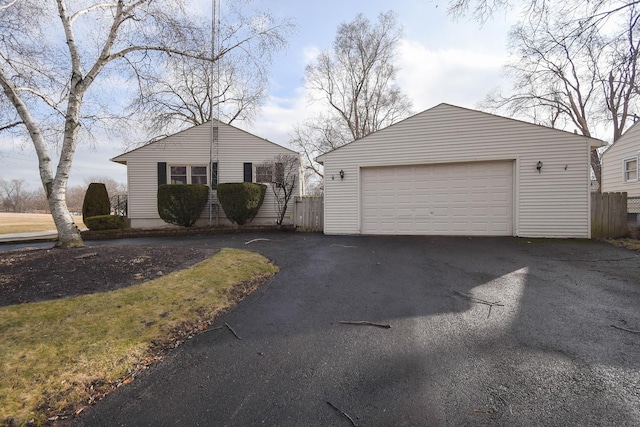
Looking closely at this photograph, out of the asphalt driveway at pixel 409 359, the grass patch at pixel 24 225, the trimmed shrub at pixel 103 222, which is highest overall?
the trimmed shrub at pixel 103 222

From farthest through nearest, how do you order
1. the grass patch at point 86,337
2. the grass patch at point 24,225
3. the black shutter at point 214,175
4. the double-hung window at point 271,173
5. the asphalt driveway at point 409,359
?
the grass patch at point 24,225
the black shutter at point 214,175
the double-hung window at point 271,173
the grass patch at point 86,337
the asphalt driveway at point 409,359

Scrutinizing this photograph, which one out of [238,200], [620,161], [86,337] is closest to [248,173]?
[238,200]

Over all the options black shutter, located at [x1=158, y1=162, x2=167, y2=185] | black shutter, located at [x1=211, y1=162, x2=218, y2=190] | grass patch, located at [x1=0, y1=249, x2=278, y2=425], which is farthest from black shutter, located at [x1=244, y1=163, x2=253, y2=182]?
grass patch, located at [x1=0, y1=249, x2=278, y2=425]

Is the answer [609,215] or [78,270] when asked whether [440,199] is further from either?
[78,270]

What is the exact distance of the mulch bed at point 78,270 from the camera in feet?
11.8

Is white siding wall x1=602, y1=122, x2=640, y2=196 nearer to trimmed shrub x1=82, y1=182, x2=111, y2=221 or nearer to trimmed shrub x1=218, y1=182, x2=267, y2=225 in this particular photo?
trimmed shrub x1=218, y1=182, x2=267, y2=225

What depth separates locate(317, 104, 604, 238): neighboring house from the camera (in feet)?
27.4

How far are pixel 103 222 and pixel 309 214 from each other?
26.8 feet

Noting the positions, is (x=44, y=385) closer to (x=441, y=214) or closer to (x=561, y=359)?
(x=561, y=359)

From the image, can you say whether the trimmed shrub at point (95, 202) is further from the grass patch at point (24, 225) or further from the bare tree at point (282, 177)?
the bare tree at point (282, 177)

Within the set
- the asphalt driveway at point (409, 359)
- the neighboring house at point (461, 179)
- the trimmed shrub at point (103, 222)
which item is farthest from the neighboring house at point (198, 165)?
the asphalt driveway at point (409, 359)

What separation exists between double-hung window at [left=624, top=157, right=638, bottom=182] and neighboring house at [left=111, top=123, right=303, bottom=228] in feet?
42.8

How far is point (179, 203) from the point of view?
1205cm

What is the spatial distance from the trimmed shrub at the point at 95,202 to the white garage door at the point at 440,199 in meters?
11.3
